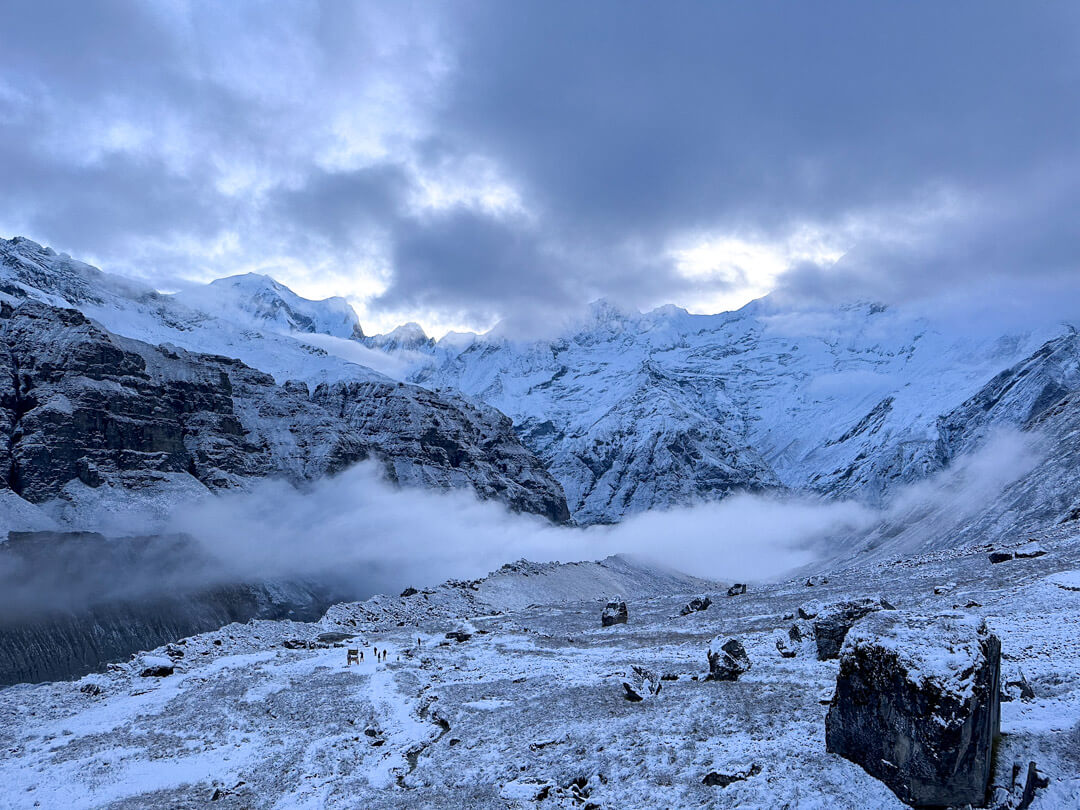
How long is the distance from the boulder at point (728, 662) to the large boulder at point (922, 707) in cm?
1223

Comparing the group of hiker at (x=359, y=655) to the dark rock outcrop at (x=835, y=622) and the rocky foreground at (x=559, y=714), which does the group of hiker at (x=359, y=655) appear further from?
the dark rock outcrop at (x=835, y=622)

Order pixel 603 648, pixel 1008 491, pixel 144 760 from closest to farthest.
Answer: pixel 144 760 → pixel 603 648 → pixel 1008 491

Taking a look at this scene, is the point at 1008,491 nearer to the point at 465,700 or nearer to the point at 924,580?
the point at 924,580

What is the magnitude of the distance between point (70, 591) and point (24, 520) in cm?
4032

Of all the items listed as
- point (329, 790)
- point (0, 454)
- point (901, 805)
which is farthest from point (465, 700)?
point (0, 454)

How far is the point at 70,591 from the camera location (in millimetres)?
146625

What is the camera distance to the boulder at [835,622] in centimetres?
3628

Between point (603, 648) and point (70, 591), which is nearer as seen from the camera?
point (603, 648)

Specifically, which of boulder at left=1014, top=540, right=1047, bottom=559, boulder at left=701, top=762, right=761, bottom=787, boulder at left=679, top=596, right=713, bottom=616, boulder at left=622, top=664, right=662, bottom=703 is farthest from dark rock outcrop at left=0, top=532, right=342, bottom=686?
boulder at left=1014, top=540, right=1047, bottom=559

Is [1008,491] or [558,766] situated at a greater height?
[1008,491]

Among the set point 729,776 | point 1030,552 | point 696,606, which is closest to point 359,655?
point 696,606

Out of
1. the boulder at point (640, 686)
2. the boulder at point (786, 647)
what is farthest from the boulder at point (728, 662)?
the boulder at point (786, 647)

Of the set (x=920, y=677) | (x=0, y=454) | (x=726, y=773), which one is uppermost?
(x=0, y=454)

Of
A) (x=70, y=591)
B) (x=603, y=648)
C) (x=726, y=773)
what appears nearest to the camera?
(x=726, y=773)
